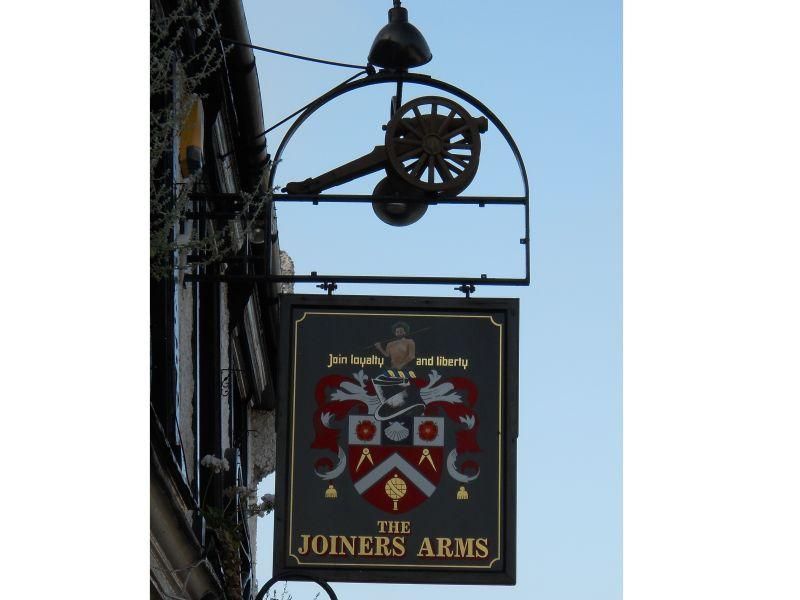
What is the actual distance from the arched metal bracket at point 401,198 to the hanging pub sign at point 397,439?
0.24 metres

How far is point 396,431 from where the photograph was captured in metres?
8.56

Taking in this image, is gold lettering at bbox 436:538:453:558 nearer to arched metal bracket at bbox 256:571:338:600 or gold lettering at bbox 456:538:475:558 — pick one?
gold lettering at bbox 456:538:475:558

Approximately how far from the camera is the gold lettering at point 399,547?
27.4 feet

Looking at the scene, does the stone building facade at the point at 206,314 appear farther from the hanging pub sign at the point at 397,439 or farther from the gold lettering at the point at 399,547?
the gold lettering at the point at 399,547

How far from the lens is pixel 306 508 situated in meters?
8.43

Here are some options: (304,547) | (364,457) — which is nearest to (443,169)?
(364,457)

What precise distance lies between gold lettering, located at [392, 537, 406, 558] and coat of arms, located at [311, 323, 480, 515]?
5.6 inches

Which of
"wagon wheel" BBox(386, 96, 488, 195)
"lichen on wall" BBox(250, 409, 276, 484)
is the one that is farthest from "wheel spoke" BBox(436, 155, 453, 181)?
"lichen on wall" BBox(250, 409, 276, 484)

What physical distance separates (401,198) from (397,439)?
1462mm

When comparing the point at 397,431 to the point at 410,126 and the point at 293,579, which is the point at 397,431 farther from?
the point at 410,126

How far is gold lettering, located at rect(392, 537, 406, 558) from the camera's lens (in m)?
8.36

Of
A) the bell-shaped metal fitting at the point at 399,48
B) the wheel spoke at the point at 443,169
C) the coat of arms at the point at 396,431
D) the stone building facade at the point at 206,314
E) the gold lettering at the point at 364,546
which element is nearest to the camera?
the gold lettering at the point at 364,546

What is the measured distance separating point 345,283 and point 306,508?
1.20 meters

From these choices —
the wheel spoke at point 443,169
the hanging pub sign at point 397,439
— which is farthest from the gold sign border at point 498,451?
the wheel spoke at point 443,169
